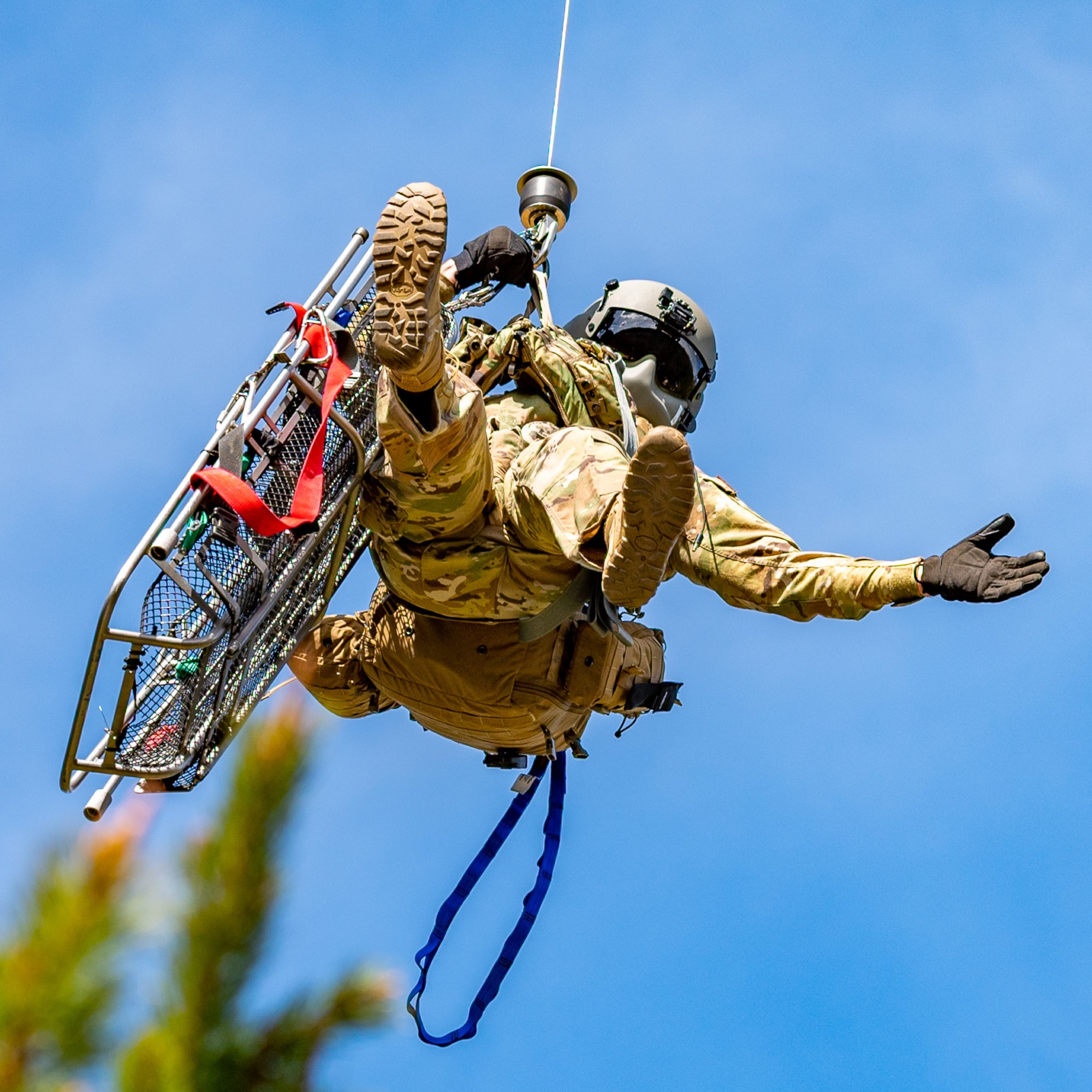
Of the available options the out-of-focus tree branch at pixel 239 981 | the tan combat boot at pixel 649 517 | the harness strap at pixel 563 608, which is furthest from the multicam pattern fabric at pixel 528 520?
the out-of-focus tree branch at pixel 239 981

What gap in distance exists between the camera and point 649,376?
31.5 feet

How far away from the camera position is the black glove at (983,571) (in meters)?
6.68

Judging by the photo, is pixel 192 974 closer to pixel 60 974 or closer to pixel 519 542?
pixel 60 974

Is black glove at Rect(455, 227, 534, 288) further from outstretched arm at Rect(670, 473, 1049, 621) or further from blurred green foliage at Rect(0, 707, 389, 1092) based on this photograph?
blurred green foliage at Rect(0, 707, 389, 1092)

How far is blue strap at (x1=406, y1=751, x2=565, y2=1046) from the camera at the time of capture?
30.5 feet

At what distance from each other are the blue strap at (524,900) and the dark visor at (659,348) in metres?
2.27

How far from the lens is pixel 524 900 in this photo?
31.4ft

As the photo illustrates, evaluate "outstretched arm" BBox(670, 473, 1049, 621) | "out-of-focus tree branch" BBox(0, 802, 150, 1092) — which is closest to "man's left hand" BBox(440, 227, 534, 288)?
"outstretched arm" BBox(670, 473, 1049, 621)

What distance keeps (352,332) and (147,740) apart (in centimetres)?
216

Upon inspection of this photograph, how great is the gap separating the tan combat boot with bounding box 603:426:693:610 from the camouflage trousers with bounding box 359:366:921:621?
0.92ft

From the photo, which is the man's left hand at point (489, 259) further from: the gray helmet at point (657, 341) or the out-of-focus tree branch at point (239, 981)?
the out-of-focus tree branch at point (239, 981)

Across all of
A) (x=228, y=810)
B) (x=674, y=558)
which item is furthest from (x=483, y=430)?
(x=228, y=810)

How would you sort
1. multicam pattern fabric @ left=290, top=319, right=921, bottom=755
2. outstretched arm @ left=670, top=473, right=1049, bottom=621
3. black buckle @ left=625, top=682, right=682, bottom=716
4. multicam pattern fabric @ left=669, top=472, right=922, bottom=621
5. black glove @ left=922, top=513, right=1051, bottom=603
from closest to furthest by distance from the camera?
black glove @ left=922, top=513, right=1051, bottom=603, outstretched arm @ left=670, top=473, right=1049, bottom=621, multicam pattern fabric @ left=669, top=472, right=922, bottom=621, multicam pattern fabric @ left=290, top=319, right=921, bottom=755, black buckle @ left=625, top=682, right=682, bottom=716

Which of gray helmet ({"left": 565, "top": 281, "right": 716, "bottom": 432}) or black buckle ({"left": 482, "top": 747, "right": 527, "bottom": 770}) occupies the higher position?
gray helmet ({"left": 565, "top": 281, "right": 716, "bottom": 432})
